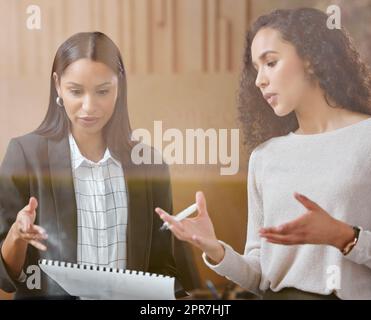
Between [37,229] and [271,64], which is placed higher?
[271,64]

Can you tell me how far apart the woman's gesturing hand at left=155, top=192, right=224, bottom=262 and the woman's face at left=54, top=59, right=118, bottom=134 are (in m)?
0.36

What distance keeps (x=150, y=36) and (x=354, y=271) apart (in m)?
0.96

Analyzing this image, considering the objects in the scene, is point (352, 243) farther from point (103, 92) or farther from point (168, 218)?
point (103, 92)

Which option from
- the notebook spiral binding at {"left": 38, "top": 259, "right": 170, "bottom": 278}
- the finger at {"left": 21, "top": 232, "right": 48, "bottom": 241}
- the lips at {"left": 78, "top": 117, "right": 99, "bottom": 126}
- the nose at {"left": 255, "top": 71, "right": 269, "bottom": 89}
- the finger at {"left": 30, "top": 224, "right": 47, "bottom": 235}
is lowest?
the notebook spiral binding at {"left": 38, "top": 259, "right": 170, "bottom": 278}

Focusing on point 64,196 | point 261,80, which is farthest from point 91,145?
point 261,80

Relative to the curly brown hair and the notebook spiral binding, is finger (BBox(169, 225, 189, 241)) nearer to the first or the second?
the notebook spiral binding

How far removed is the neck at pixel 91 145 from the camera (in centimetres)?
211

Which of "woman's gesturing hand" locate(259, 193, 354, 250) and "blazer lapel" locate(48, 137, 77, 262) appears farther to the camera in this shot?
"blazer lapel" locate(48, 137, 77, 262)

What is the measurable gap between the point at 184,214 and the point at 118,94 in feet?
1.42

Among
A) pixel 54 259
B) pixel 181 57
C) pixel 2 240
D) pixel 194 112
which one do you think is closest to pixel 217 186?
pixel 194 112

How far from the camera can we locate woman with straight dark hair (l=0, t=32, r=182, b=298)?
2.09 m

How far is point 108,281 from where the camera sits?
2111mm

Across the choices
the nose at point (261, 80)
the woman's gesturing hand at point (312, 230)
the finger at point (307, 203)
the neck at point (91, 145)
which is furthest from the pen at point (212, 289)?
the nose at point (261, 80)

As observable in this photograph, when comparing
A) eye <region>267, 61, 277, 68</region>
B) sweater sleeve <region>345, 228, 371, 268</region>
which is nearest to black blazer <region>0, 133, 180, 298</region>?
eye <region>267, 61, 277, 68</region>
